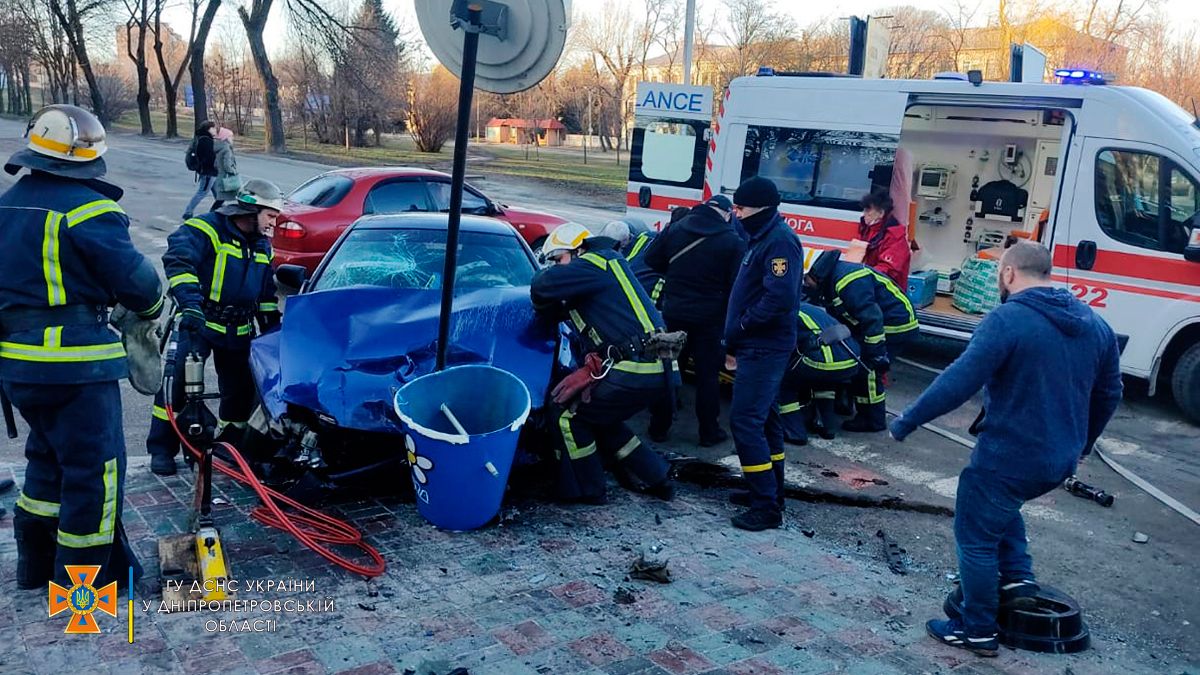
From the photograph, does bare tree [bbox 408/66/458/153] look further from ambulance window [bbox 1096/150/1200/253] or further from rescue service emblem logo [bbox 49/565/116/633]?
rescue service emblem logo [bbox 49/565/116/633]

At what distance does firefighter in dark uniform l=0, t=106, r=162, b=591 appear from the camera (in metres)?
3.47

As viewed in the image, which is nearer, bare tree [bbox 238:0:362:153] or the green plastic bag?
the green plastic bag

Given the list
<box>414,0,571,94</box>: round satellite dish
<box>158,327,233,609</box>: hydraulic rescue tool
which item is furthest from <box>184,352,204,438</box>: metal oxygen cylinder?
<box>414,0,571,94</box>: round satellite dish

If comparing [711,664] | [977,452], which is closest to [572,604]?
[711,664]

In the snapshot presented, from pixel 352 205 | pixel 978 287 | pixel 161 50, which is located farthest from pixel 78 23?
pixel 978 287

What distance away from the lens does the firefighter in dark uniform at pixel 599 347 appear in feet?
16.1

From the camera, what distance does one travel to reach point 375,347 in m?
4.82

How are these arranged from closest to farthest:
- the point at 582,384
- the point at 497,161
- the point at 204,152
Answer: the point at 582,384
the point at 204,152
the point at 497,161

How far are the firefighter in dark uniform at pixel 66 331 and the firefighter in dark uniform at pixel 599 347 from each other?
2.06m

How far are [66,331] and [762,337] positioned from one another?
11.0ft

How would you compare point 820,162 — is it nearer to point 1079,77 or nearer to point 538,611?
point 1079,77

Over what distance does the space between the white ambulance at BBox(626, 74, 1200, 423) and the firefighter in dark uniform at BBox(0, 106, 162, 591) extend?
679 cm

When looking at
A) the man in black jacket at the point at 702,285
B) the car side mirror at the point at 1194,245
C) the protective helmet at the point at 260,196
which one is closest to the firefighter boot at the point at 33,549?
the protective helmet at the point at 260,196

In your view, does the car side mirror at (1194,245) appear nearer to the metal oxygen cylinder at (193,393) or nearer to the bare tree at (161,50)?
the metal oxygen cylinder at (193,393)
